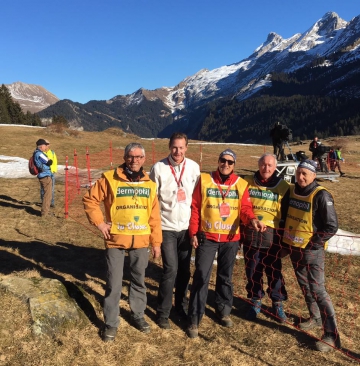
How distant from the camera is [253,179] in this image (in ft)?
15.6

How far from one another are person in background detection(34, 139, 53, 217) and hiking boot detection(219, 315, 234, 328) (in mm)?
6940

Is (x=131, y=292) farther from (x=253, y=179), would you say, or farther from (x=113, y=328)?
(x=253, y=179)

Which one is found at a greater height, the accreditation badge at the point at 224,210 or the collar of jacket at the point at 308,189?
the collar of jacket at the point at 308,189

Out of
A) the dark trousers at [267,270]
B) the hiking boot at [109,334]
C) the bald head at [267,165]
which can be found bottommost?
the hiking boot at [109,334]

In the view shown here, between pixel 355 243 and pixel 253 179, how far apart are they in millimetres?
5028

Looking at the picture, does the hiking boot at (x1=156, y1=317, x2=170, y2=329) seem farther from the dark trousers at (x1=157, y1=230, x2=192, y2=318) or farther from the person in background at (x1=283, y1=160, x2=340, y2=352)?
the person in background at (x1=283, y1=160, x2=340, y2=352)

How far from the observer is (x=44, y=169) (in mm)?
9531

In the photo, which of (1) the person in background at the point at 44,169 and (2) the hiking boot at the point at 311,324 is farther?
(1) the person in background at the point at 44,169

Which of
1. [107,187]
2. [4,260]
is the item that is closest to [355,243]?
[107,187]

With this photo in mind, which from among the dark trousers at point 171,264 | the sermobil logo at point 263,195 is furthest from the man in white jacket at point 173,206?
the sermobil logo at point 263,195

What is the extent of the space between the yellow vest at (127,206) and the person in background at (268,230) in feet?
5.20

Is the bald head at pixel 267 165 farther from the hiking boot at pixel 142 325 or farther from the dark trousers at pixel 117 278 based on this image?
the hiking boot at pixel 142 325

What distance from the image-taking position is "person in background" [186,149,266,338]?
428 cm

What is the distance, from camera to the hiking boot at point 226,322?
464cm
